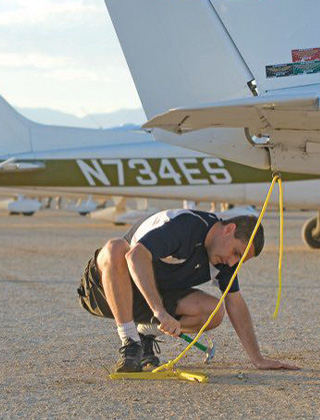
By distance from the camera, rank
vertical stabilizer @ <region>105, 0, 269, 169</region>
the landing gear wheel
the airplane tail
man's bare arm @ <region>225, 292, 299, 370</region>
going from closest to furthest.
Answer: man's bare arm @ <region>225, 292, 299, 370</region> → the airplane tail → vertical stabilizer @ <region>105, 0, 269, 169</region> → the landing gear wheel

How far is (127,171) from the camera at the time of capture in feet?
49.6

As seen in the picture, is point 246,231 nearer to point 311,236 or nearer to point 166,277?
point 166,277

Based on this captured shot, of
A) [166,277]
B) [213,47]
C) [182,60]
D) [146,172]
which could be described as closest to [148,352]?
[166,277]

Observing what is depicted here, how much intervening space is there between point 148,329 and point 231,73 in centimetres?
292

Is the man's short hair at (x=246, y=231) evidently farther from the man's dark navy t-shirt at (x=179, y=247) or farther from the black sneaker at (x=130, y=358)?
the black sneaker at (x=130, y=358)

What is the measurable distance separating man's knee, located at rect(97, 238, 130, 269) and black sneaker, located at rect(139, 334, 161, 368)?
61 cm

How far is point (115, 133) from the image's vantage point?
1628cm

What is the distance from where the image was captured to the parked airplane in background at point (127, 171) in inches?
572

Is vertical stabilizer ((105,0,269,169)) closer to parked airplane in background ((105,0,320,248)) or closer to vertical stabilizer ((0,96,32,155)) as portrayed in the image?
parked airplane in background ((105,0,320,248))

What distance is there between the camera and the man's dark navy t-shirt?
544cm

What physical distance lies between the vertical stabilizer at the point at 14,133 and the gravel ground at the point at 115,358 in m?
5.55

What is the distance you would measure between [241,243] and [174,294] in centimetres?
61

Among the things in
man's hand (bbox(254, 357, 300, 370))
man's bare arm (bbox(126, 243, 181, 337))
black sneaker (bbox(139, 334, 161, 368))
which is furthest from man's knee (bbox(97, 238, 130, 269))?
man's hand (bbox(254, 357, 300, 370))

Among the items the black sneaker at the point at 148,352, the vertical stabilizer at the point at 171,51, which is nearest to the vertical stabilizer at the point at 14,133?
the vertical stabilizer at the point at 171,51
